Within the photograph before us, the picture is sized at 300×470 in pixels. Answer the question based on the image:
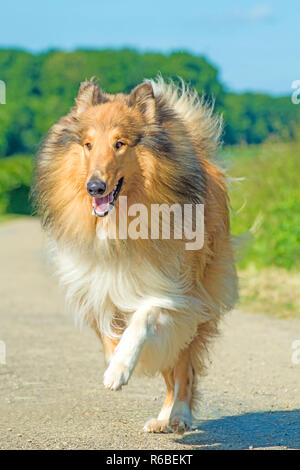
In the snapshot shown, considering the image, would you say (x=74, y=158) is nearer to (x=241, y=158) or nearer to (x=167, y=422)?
(x=167, y=422)

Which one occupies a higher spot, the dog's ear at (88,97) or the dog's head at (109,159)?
the dog's ear at (88,97)

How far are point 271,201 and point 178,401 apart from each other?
10303 millimetres

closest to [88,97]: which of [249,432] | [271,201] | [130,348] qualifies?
[130,348]

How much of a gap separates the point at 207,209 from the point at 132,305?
1002 millimetres

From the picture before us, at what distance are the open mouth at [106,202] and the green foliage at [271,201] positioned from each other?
833 centimetres

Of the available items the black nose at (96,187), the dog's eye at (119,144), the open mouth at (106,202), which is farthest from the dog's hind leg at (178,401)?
the dog's eye at (119,144)

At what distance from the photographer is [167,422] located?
587 cm

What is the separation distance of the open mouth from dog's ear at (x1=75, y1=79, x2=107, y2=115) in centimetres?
72

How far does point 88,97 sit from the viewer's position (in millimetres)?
5742

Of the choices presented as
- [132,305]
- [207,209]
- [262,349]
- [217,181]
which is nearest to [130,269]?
[132,305]

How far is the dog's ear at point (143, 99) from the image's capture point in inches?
223

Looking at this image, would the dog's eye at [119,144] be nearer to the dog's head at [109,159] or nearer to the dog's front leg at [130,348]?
the dog's head at [109,159]

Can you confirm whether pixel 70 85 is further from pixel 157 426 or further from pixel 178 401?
pixel 157 426

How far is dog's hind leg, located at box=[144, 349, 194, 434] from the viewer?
584cm
